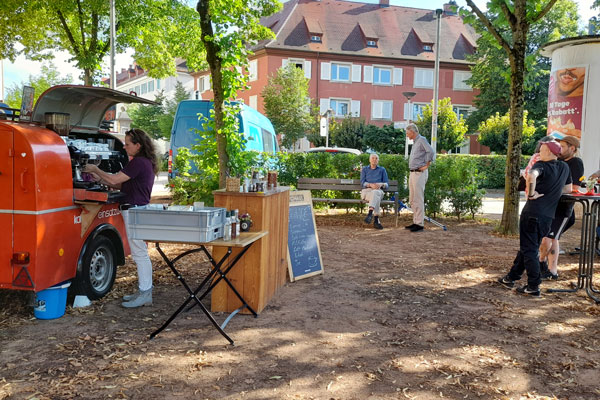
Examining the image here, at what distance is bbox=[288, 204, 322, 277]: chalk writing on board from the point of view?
6.84 meters

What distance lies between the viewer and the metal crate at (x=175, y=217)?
4.34 metres

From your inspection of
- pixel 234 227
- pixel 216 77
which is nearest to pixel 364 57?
pixel 216 77

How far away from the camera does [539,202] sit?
20.7ft

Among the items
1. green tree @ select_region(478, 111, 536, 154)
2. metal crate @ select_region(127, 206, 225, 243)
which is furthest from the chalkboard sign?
green tree @ select_region(478, 111, 536, 154)

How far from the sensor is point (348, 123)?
37.9 meters

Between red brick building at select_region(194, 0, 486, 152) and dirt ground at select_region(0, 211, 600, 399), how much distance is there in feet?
118

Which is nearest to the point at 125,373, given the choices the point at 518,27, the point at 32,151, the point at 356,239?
the point at 32,151

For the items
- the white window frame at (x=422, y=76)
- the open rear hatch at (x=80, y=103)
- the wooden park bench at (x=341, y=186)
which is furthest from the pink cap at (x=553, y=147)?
the white window frame at (x=422, y=76)

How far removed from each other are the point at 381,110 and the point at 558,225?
38257 millimetres

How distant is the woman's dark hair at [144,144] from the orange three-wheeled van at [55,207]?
484mm

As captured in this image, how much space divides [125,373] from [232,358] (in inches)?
31.9

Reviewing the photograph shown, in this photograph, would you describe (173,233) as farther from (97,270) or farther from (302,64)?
(302,64)

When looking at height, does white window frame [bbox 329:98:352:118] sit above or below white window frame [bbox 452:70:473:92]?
below

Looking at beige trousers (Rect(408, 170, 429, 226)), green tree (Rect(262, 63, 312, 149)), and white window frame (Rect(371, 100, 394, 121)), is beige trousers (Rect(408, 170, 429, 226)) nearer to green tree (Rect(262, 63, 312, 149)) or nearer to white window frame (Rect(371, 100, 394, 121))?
green tree (Rect(262, 63, 312, 149))
